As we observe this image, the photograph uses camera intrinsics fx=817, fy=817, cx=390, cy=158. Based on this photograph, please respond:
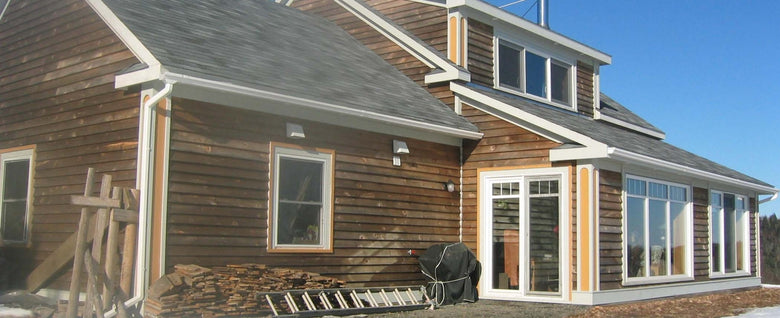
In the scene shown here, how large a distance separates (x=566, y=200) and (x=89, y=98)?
7.05 metres

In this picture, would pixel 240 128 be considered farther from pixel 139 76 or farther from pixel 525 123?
pixel 525 123

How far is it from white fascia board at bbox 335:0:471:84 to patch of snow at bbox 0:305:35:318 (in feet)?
25.4

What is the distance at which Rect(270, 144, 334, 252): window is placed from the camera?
427 inches

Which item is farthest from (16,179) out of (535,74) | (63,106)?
(535,74)

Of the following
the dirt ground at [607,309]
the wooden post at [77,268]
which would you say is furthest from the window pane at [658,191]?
the wooden post at [77,268]

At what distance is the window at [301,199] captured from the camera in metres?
10.8

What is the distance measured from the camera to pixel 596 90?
18.0m

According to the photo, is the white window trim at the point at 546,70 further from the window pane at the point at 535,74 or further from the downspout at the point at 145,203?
the downspout at the point at 145,203

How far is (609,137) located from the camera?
46.9 ft

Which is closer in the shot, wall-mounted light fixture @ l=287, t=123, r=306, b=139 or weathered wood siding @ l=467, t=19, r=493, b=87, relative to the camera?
wall-mounted light fixture @ l=287, t=123, r=306, b=139

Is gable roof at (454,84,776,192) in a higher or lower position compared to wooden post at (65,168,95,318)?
higher

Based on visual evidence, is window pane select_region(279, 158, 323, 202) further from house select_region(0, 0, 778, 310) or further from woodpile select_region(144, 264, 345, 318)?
woodpile select_region(144, 264, 345, 318)

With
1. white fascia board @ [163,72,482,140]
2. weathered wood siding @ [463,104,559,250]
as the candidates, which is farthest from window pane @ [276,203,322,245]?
weathered wood siding @ [463,104,559,250]

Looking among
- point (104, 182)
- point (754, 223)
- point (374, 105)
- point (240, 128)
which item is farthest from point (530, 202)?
point (754, 223)
